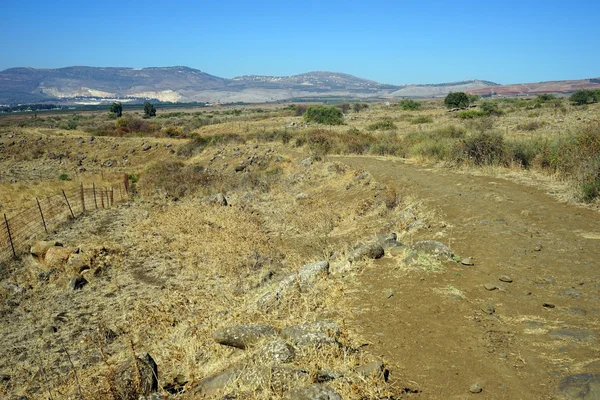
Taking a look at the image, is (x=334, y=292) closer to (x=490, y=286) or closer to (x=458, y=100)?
(x=490, y=286)

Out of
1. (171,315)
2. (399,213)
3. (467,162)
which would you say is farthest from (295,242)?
(467,162)

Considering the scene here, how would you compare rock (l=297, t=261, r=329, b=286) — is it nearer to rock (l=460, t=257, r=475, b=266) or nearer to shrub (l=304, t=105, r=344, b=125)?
rock (l=460, t=257, r=475, b=266)

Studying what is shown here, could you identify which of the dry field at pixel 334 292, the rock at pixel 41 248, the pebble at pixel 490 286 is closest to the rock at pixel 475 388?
the dry field at pixel 334 292

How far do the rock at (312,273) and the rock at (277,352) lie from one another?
232 centimetres

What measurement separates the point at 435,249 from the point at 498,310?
6.41ft

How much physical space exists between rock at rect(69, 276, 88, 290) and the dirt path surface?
7446mm

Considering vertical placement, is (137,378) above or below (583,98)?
below

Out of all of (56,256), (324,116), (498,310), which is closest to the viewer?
(498,310)

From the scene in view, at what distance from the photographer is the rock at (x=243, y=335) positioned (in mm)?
5340

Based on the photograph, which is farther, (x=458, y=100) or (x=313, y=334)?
(x=458, y=100)

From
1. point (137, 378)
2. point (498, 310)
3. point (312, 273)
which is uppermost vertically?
point (498, 310)

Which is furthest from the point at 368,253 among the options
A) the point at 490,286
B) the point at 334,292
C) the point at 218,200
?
the point at 218,200

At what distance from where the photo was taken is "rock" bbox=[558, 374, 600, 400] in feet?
12.3

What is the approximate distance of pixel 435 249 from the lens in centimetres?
753
